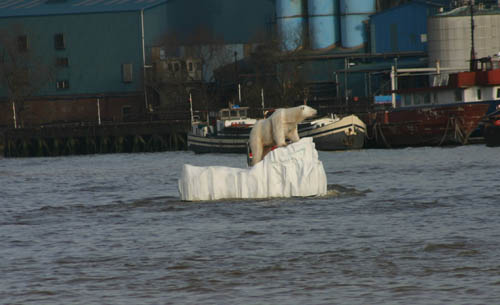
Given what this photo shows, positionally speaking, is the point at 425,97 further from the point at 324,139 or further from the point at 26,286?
the point at 26,286

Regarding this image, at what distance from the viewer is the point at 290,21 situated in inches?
4272

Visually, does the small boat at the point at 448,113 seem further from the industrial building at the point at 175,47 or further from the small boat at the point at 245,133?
the industrial building at the point at 175,47

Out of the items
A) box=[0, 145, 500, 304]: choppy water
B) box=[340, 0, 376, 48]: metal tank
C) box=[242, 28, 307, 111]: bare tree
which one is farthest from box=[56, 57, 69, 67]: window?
box=[0, 145, 500, 304]: choppy water

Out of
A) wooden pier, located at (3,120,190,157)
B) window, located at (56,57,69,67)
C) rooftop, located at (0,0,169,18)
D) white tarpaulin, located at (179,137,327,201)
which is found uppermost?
rooftop, located at (0,0,169,18)

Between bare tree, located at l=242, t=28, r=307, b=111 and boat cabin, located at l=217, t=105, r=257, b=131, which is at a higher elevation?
bare tree, located at l=242, t=28, r=307, b=111

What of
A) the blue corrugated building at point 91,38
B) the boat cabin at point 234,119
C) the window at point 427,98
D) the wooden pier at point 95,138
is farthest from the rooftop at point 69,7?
the window at point 427,98

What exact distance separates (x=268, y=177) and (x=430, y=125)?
45.6 m

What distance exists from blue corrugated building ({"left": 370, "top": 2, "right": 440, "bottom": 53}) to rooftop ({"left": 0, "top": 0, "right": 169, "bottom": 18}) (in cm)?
2452

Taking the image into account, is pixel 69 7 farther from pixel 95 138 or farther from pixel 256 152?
pixel 256 152

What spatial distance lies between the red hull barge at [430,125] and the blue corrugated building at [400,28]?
31603 mm

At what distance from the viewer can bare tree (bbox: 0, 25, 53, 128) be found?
371 feet

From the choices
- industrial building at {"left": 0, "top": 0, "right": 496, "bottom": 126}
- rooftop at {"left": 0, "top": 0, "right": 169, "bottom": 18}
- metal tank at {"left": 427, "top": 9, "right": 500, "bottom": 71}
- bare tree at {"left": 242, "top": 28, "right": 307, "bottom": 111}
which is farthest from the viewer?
rooftop at {"left": 0, "top": 0, "right": 169, "bottom": 18}

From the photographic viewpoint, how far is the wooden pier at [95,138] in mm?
94875

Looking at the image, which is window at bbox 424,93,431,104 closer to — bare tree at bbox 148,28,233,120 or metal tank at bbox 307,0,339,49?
bare tree at bbox 148,28,233,120
